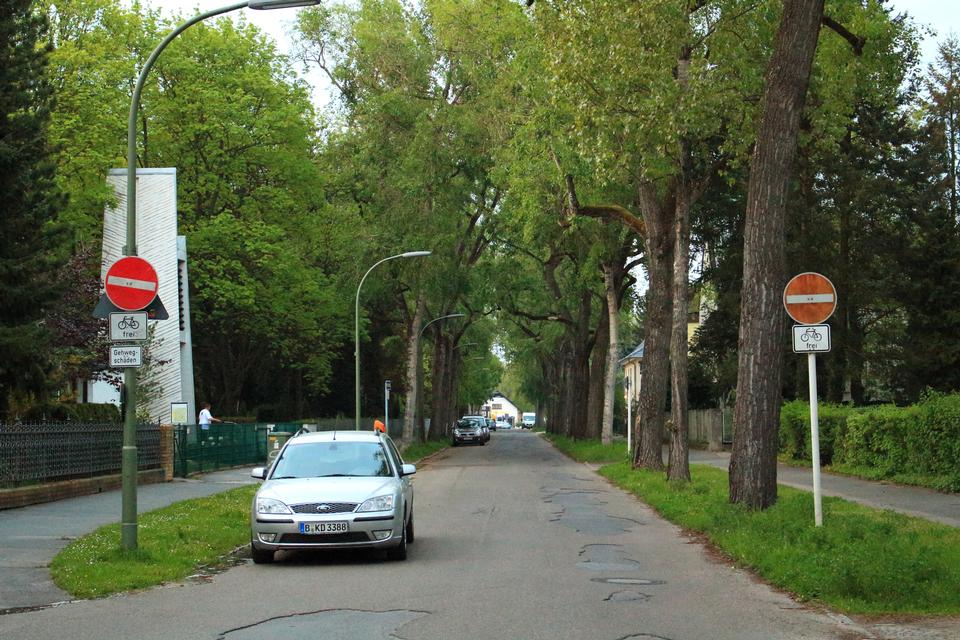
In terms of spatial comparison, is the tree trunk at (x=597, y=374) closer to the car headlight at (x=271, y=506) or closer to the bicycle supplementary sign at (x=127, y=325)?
the car headlight at (x=271, y=506)

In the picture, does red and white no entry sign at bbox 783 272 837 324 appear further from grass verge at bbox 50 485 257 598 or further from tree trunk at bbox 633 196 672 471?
tree trunk at bbox 633 196 672 471

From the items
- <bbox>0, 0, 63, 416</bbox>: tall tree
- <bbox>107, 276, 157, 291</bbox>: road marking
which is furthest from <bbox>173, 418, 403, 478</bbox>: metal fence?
<bbox>107, 276, 157, 291</bbox>: road marking

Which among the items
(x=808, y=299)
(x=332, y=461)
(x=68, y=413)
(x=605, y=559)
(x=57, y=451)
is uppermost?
(x=808, y=299)

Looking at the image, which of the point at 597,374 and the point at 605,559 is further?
the point at 597,374

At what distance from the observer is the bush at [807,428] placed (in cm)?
2930

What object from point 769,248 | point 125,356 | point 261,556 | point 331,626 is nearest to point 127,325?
point 125,356

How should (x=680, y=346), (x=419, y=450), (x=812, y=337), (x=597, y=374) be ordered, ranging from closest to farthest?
(x=812, y=337)
(x=680, y=346)
(x=597, y=374)
(x=419, y=450)

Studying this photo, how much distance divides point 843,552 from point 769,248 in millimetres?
5361

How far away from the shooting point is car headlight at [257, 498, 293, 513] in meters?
12.4

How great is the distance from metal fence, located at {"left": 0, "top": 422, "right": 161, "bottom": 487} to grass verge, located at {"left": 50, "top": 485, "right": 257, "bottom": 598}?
2.85m

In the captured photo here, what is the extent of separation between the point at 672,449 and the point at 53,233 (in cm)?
1401

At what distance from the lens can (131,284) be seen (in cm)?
1248

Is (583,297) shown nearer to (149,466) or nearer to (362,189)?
(362,189)

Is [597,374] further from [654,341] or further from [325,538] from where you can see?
[325,538]
